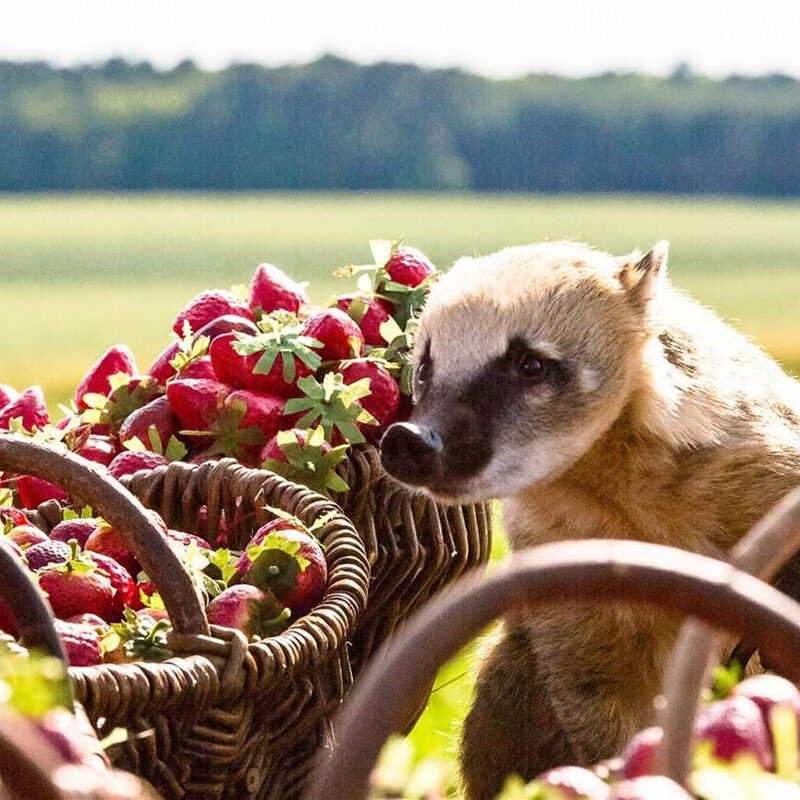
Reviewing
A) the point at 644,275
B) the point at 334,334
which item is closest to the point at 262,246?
the point at 334,334

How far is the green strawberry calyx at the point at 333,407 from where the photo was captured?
2311mm

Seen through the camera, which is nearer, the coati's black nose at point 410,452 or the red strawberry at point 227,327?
the coati's black nose at point 410,452

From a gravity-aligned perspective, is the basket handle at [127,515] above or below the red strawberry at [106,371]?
above

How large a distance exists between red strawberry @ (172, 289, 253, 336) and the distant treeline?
14.0 m

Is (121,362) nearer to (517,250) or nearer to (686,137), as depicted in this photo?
(517,250)

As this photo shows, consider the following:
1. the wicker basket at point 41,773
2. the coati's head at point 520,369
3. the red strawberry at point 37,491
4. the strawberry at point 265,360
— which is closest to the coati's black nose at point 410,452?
the coati's head at point 520,369

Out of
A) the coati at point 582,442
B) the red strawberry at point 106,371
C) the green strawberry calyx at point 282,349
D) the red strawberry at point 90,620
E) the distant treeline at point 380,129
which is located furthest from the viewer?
the distant treeline at point 380,129

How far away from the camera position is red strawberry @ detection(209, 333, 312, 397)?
2383mm

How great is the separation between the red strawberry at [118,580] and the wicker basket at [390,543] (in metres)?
0.52

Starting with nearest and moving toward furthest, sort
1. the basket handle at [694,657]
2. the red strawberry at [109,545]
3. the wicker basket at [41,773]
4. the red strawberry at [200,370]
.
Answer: the wicker basket at [41,773], the basket handle at [694,657], the red strawberry at [109,545], the red strawberry at [200,370]

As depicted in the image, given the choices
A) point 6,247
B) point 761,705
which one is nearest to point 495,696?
point 761,705

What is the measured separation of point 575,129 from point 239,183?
461 cm

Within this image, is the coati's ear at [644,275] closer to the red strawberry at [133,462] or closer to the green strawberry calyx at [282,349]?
the green strawberry calyx at [282,349]

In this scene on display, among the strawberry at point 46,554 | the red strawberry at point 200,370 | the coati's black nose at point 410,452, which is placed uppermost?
the coati's black nose at point 410,452
